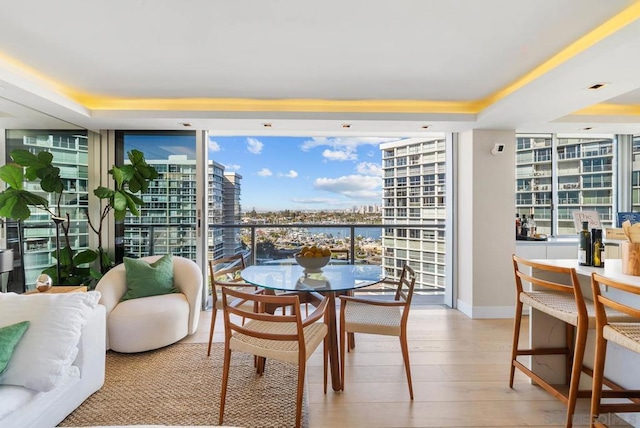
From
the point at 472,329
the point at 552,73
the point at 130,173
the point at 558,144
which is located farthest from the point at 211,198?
the point at 558,144

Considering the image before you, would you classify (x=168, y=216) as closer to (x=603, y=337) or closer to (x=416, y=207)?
(x=416, y=207)

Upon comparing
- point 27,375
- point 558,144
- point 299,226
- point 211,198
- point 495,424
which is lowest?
point 495,424

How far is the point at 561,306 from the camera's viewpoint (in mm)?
1981

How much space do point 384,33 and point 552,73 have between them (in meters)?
1.31

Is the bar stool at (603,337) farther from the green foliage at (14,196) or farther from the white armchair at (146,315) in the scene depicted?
the green foliage at (14,196)

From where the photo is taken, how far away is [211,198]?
4281 millimetres

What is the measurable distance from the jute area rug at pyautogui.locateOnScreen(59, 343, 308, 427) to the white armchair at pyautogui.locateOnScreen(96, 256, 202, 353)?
12 cm

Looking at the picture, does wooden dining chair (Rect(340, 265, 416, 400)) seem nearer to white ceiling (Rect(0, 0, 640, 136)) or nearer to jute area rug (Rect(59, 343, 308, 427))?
jute area rug (Rect(59, 343, 308, 427))

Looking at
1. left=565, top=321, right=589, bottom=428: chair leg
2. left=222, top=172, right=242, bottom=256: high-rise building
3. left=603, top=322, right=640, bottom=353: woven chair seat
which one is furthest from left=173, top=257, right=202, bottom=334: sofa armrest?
left=603, top=322, right=640, bottom=353: woven chair seat

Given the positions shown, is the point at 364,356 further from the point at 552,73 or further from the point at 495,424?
the point at 552,73

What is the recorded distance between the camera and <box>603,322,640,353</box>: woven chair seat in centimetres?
147

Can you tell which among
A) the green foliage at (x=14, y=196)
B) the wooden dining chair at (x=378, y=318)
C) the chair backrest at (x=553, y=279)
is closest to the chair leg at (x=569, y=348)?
the chair backrest at (x=553, y=279)

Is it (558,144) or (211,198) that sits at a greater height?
(558,144)

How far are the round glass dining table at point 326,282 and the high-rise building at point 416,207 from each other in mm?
1795
